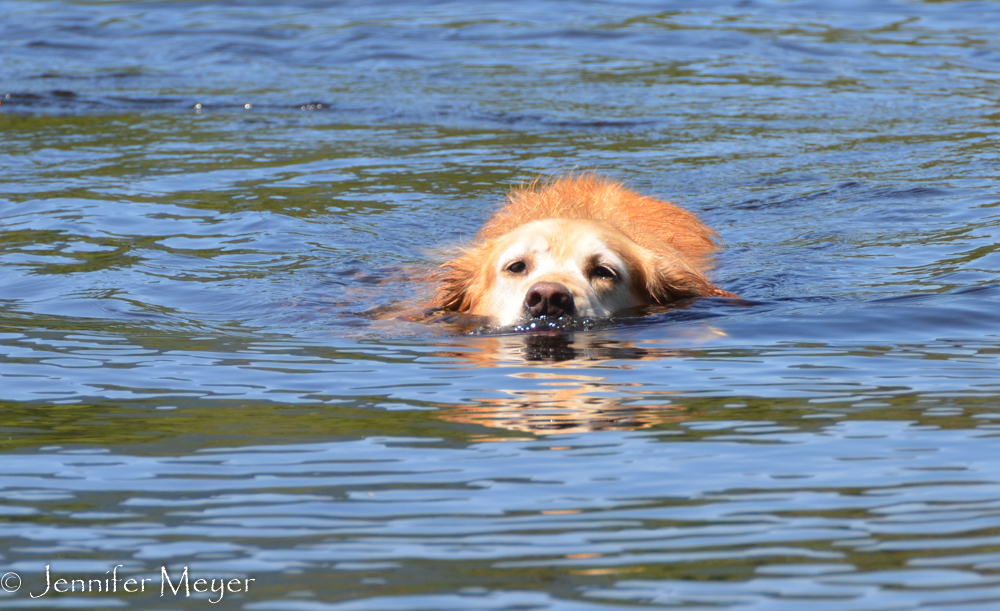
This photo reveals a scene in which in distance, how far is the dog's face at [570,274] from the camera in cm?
648

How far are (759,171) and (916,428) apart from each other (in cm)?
641

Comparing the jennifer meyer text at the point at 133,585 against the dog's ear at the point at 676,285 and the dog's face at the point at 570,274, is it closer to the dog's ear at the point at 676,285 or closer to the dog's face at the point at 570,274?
the dog's face at the point at 570,274

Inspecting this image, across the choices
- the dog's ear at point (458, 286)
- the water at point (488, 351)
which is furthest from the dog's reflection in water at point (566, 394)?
the dog's ear at point (458, 286)

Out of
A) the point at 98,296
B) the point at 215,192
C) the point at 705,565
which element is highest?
the point at 215,192

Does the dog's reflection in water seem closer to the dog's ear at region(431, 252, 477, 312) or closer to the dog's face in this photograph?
the dog's face

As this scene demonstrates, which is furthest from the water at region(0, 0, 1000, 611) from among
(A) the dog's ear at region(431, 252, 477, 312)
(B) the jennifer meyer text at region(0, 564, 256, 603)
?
(A) the dog's ear at region(431, 252, 477, 312)

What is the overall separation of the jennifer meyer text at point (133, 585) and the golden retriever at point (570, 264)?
134 inches

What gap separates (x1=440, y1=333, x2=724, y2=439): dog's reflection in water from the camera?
4.19m

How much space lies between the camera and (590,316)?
6480 millimetres

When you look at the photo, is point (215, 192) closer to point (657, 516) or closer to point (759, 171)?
point (759, 171)

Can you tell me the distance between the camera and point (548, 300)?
6.20 metres

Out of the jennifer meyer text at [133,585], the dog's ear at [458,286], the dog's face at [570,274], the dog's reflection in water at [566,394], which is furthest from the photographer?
the dog's ear at [458,286]

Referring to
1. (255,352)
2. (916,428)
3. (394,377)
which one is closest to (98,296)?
(255,352)

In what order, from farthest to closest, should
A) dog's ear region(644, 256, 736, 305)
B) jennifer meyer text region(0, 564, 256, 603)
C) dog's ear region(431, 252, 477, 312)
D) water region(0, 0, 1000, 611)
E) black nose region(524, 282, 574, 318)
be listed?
1. dog's ear region(431, 252, 477, 312)
2. dog's ear region(644, 256, 736, 305)
3. black nose region(524, 282, 574, 318)
4. water region(0, 0, 1000, 611)
5. jennifer meyer text region(0, 564, 256, 603)
